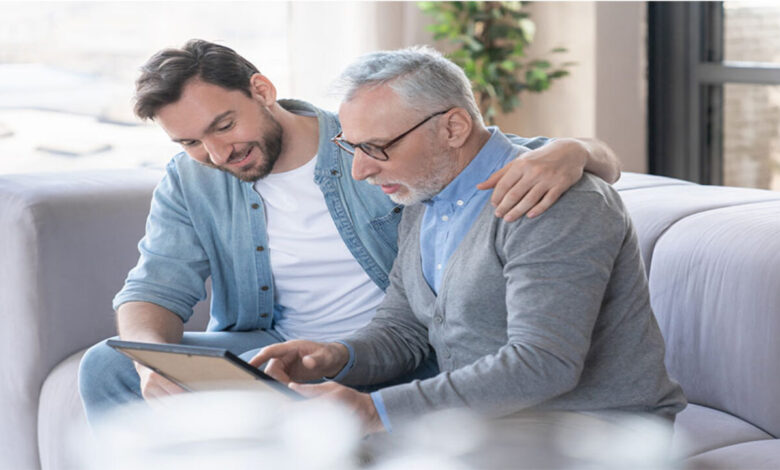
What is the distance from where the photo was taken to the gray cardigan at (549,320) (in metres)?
1.24

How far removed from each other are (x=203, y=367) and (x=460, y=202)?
46cm

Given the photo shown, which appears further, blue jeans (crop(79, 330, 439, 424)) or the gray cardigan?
blue jeans (crop(79, 330, 439, 424))

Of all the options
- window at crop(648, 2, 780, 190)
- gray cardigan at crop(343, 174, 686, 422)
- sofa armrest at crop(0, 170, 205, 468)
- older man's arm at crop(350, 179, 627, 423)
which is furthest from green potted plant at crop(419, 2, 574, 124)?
older man's arm at crop(350, 179, 627, 423)

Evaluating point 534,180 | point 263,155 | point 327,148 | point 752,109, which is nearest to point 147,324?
point 263,155

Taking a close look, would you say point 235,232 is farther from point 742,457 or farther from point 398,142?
point 742,457

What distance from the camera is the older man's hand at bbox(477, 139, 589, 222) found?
1294 millimetres

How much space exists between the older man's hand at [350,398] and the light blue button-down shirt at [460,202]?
272mm

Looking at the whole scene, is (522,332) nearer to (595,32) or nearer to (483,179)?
(483,179)

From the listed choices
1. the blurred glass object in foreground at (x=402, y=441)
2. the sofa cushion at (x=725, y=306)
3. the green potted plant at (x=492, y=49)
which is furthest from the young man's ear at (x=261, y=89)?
the green potted plant at (x=492, y=49)

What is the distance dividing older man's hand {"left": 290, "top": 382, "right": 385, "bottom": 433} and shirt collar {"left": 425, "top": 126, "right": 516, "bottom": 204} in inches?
13.7

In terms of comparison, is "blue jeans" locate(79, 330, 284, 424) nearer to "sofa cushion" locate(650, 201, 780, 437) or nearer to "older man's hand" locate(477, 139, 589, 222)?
"older man's hand" locate(477, 139, 589, 222)

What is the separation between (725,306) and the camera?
158cm

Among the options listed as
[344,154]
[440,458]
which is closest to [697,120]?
[344,154]

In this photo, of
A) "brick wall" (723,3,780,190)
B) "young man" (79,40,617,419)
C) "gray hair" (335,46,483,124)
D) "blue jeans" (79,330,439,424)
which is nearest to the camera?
"gray hair" (335,46,483,124)
